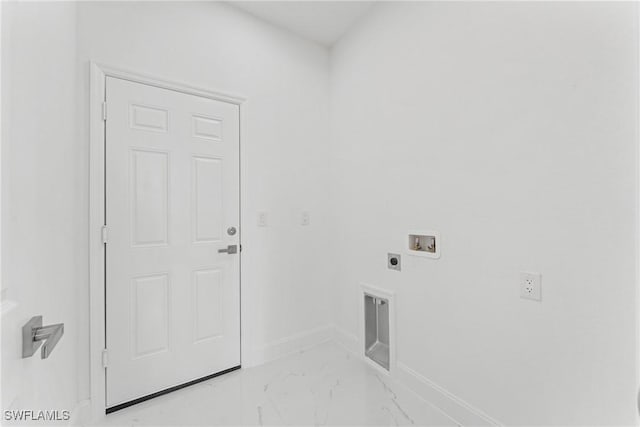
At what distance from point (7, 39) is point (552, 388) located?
7.09 ft

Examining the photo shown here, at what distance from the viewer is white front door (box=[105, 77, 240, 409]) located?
169 centimetres

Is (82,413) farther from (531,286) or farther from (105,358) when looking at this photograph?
(531,286)

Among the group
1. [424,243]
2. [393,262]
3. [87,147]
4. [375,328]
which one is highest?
[87,147]

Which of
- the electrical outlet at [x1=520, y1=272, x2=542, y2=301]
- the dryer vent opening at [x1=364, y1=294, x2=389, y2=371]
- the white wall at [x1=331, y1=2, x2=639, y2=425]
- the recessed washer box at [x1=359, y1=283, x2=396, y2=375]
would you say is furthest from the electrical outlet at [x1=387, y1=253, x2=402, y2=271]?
the electrical outlet at [x1=520, y1=272, x2=542, y2=301]

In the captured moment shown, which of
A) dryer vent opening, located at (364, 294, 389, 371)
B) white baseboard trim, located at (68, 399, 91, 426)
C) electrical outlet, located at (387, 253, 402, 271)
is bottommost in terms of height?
white baseboard trim, located at (68, 399, 91, 426)

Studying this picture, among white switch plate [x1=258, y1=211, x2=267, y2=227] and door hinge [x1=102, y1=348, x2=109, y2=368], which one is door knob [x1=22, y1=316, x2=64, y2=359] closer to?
door hinge [x1=102, y1=348, x2=109, y2=368]

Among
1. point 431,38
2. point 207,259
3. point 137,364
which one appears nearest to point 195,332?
point 137,364

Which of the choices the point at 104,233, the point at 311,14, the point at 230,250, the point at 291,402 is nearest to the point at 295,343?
the point at 291,402

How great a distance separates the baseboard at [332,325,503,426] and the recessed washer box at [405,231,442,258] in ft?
2.50

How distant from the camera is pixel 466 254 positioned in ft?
5.08

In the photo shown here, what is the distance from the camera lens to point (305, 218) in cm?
244

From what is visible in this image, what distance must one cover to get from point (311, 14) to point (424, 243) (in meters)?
1.90

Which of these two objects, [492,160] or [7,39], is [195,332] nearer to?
[7,39]

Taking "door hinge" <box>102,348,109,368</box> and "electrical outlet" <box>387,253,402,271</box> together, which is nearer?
"door hinge" <box>102,348,109,368</box>
